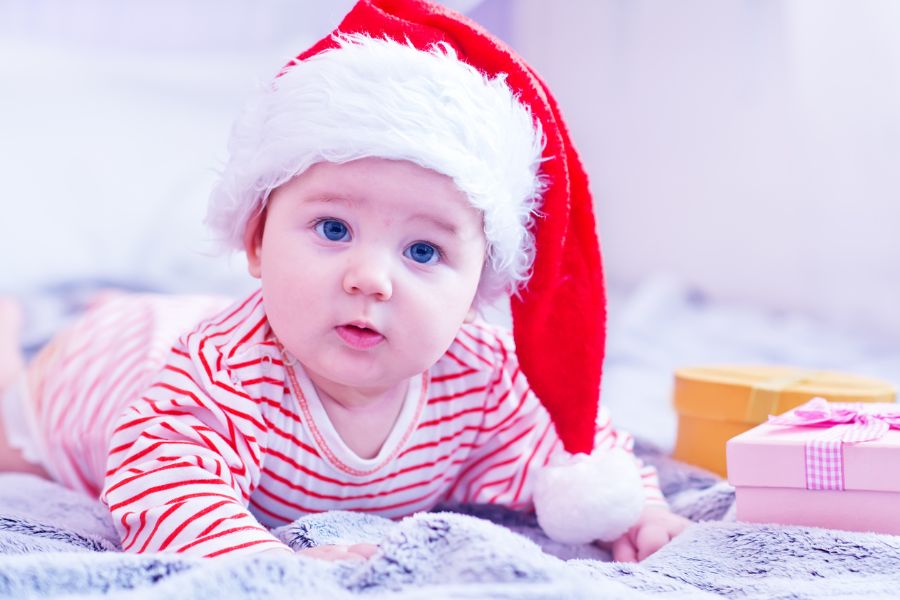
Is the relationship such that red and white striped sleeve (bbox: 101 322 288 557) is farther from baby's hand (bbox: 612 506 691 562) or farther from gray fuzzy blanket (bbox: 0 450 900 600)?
baby's hand (bbox: 612 506 691 562)

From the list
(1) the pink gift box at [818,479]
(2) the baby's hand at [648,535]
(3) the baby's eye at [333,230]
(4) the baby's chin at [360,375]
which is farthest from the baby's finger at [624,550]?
(3) the baby's eye at [333,230]

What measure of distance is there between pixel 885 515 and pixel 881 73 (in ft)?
3.93

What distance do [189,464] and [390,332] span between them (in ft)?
0.62

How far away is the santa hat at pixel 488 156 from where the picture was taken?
0.81 m

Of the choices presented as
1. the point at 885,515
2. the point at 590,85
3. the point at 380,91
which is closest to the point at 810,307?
the point at 590,85

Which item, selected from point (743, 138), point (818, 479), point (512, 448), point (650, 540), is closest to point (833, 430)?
point (818, 479)

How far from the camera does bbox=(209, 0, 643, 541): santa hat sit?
81cm

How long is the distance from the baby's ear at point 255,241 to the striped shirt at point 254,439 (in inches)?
1.6

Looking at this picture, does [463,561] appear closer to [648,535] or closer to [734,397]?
[648,535]

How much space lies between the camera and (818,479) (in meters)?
0.77

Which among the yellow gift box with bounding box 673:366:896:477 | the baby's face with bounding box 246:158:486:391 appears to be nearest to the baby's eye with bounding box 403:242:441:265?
the baby's face with bounding box 246:158:486:391

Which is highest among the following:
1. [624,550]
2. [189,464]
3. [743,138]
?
[743,138]

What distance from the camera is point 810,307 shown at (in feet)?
6.63

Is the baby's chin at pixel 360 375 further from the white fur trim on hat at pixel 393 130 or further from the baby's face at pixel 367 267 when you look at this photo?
the white fur trim on hat at pixel 393 130
